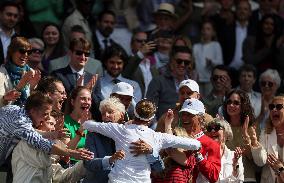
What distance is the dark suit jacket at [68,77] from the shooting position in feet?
45.1

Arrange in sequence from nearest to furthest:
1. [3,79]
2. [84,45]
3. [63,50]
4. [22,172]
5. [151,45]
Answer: [22,172]
[3,79]
[84,45]
[151,45]
[63,50]

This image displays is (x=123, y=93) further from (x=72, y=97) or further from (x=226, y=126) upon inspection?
(x=226, y=126)

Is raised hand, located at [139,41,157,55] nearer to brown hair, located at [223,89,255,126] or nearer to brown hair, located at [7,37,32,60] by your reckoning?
brown hair, located at [223,89,255,126]

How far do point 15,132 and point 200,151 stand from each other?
82.6 inches

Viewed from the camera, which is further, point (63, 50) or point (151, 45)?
point (63, 50)

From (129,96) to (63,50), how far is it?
3.36 m

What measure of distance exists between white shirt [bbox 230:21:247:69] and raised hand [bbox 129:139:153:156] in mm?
6548

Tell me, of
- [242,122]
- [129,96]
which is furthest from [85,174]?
[242,122]

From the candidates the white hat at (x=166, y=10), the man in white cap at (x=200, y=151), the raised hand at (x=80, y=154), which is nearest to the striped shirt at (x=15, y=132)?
the raised hand at (x=80, y=154)

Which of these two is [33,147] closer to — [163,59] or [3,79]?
[3,79]

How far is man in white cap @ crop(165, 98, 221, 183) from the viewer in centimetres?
1145

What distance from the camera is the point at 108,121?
11352 millimetres

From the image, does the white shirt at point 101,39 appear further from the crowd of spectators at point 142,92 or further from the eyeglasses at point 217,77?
the eyeglasses at point 217,77

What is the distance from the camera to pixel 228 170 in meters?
12.2
